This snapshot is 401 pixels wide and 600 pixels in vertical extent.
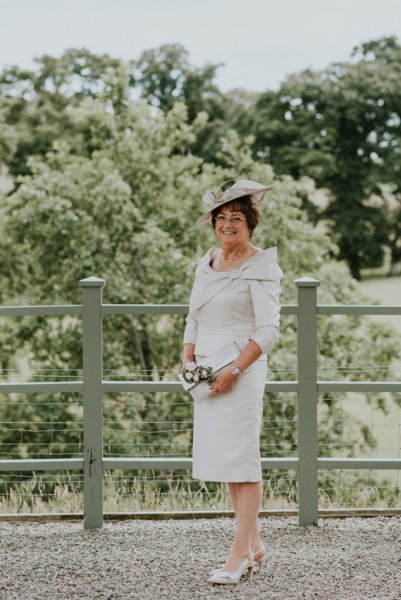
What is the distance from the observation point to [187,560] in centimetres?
504

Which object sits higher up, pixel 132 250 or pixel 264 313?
pixel 132 250

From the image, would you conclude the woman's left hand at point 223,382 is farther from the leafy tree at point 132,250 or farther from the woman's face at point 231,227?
the leafy tree at point 132,250

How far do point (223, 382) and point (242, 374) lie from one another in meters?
0.11

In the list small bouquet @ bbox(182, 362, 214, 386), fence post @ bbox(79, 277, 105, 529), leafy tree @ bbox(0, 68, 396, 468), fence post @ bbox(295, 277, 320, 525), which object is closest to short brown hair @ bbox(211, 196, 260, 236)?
small bouquet @ bbox(182, 362, 214, 386)

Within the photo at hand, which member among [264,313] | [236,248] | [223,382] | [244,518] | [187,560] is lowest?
[187,560]

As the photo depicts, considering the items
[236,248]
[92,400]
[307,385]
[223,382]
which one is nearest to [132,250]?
[92,400]

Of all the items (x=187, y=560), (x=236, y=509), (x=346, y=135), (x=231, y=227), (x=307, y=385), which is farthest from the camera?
(x=346, y=135)

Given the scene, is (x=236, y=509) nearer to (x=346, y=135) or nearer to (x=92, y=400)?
(x=92, y=400)

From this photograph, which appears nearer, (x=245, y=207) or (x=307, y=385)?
(x=245, y=207)

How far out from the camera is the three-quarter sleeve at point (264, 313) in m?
4.41

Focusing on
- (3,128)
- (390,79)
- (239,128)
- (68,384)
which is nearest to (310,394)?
(68,384)

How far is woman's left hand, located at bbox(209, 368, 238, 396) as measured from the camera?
14.4ft

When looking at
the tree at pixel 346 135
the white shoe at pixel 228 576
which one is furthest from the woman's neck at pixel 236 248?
the tree at pixel 346 135

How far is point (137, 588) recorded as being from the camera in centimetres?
457
